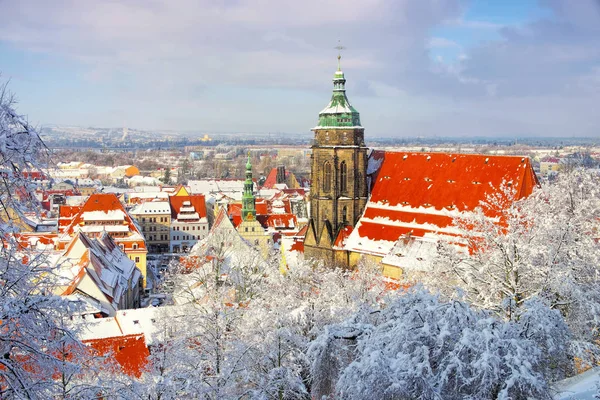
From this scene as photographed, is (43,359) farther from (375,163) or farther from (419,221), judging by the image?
(375,163)

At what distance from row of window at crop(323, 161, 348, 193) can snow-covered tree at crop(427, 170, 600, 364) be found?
16.6 m

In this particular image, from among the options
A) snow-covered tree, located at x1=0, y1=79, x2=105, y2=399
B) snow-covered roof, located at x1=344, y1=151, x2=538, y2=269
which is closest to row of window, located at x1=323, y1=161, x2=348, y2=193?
snow-covered roof, located at x1=344, y1=151, x2=538, y2=269

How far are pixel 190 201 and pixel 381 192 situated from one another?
159 ft

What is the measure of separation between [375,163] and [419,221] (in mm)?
6911

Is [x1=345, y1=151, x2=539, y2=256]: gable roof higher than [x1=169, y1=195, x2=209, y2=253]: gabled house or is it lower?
higher

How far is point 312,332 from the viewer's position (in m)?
17.8

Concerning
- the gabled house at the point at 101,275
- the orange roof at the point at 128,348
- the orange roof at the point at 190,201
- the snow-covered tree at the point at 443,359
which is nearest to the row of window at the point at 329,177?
the gabled house at the point at 101,275

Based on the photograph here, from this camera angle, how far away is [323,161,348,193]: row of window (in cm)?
4128

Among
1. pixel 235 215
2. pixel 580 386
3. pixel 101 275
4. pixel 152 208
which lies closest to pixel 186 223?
pixel 152 208

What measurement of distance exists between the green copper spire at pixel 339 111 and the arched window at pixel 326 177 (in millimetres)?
2845

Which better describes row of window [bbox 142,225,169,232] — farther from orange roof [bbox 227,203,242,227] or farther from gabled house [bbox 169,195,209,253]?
orange roof [bbox 227,203,242,227]

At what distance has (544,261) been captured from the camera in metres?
21.5

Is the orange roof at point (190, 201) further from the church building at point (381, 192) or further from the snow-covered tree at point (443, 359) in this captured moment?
the snow-covered tree at point (443, 359)

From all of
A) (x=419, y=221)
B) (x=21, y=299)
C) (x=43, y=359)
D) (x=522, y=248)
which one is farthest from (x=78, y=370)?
(x=419, y=221)
